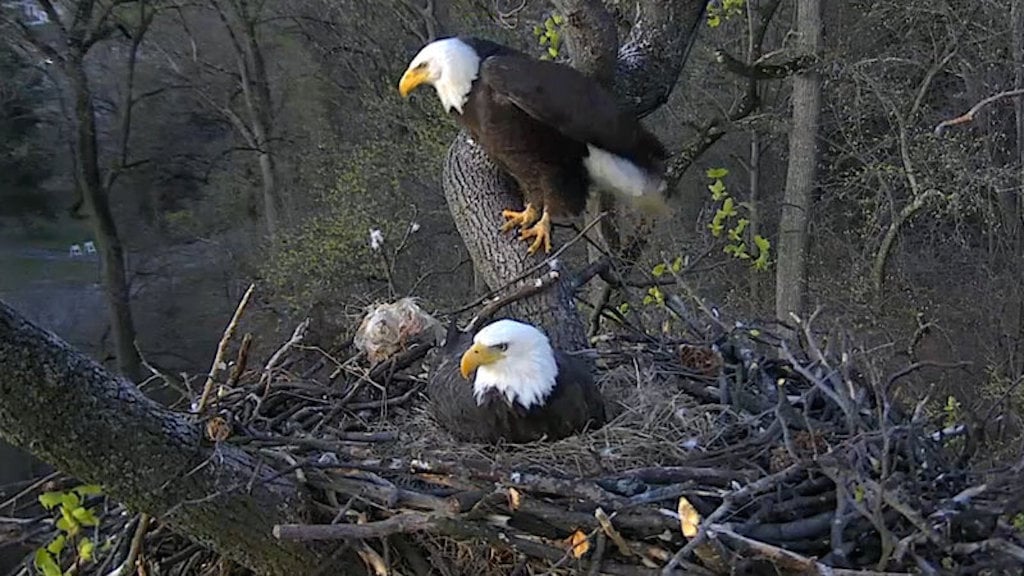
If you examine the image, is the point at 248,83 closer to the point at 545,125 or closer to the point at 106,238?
the point at 106,238

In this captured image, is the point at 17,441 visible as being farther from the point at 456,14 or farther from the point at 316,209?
the point at 316,209

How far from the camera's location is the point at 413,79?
10.6 ft

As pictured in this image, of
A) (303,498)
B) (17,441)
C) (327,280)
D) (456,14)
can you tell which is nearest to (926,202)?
(456,14)

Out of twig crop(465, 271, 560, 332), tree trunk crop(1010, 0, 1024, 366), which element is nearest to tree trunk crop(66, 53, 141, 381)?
twig crop(465, 271, 560, 332)

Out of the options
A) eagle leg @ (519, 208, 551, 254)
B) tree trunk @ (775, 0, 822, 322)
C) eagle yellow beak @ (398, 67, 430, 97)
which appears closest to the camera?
eagle leg @ (519, 208, 551, 254)

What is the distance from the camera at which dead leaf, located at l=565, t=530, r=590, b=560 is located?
1.81m

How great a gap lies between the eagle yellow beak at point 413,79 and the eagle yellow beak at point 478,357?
1059 millimetres

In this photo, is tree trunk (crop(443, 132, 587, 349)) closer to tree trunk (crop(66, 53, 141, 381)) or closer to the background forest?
the background forest

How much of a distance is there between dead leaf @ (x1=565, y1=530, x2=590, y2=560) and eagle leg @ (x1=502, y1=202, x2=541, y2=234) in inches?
55.1

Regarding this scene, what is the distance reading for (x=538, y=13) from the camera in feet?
23.6

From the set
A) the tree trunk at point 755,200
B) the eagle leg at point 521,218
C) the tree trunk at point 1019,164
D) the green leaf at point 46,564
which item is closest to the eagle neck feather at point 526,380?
the eagle leg at point 521,218

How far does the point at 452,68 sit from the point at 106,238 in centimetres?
676

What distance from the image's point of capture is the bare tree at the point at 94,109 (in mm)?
8305

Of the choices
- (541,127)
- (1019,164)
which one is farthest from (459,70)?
(1019,164)
